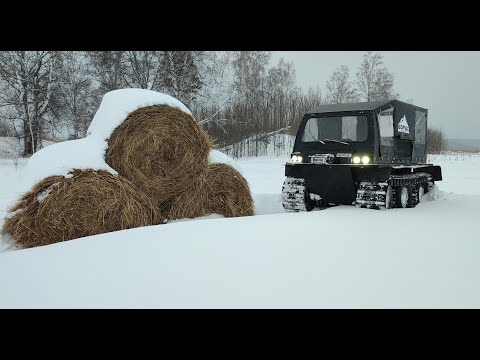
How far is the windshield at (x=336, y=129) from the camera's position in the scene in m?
6.79

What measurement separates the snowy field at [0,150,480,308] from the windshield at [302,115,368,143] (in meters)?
2.72

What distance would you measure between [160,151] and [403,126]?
487 cm

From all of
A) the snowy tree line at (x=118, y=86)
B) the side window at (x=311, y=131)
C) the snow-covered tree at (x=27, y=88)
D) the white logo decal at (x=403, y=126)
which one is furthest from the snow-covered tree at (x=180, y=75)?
the white logo decal at (x=403, y=126)

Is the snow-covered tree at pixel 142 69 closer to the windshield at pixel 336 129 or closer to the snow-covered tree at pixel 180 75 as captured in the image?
the snow-covered tree at pixel 180 75

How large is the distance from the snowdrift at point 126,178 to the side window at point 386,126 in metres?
2.73

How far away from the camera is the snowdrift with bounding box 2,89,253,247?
4.62m

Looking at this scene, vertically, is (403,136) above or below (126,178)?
above

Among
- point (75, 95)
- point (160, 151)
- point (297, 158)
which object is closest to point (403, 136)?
point (297, 158)

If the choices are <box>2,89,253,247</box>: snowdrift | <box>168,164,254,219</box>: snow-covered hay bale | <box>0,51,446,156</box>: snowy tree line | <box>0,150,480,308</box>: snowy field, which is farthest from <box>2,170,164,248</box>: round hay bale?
<box>0,51,446,156</box>: snowy tree line

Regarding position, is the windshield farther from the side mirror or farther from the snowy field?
the snowy field

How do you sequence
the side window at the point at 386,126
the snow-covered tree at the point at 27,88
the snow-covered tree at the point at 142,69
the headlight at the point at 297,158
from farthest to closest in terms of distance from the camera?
the snow-covered tree at the point at 142,69 → the snow-covered tree at the point at 27,88 → the headlight at the point at 297,158 → the side window at the point at 386,126

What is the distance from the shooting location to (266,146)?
2536 centimetres

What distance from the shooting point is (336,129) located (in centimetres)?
716

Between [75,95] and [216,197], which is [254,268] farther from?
[75,95]
